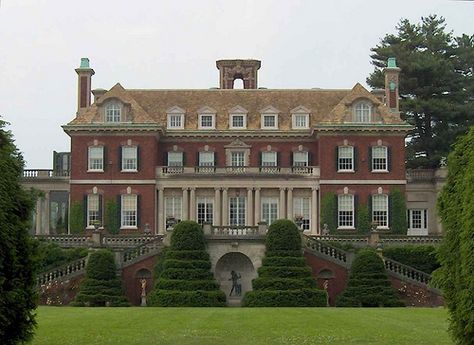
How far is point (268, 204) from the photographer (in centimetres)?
6206

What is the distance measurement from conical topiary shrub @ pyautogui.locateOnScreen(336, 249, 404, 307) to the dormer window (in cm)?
1310

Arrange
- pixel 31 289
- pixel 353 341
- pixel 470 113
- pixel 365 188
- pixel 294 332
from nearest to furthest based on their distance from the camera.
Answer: pixel 31 289
pixel 353 341
pixel 294 332
pixel 365 188
pixel 470 113

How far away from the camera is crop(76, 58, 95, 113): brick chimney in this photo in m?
65.2

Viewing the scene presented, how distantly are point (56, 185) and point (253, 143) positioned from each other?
12.2 m

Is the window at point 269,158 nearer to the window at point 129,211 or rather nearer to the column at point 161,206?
the column at point 161,206

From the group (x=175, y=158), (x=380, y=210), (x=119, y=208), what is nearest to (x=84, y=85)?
(x=175, y=158)

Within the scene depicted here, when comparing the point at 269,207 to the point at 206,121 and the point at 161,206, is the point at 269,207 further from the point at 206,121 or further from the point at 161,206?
the point at 206,121

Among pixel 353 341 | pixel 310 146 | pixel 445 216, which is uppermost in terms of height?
pixel 310 146

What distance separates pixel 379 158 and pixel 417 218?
559 centimetres

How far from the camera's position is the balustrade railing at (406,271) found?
50.7m

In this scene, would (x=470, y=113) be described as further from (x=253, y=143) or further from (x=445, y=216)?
(x=445, y=216)

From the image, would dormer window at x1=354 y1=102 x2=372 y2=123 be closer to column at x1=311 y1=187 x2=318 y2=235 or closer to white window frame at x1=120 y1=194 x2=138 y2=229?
column at x1=311 y1=187 x2=318 y2=235

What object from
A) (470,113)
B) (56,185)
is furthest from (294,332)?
(470,113)

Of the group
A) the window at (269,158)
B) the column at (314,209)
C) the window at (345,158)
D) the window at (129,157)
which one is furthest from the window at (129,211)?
the window at (345,158)
